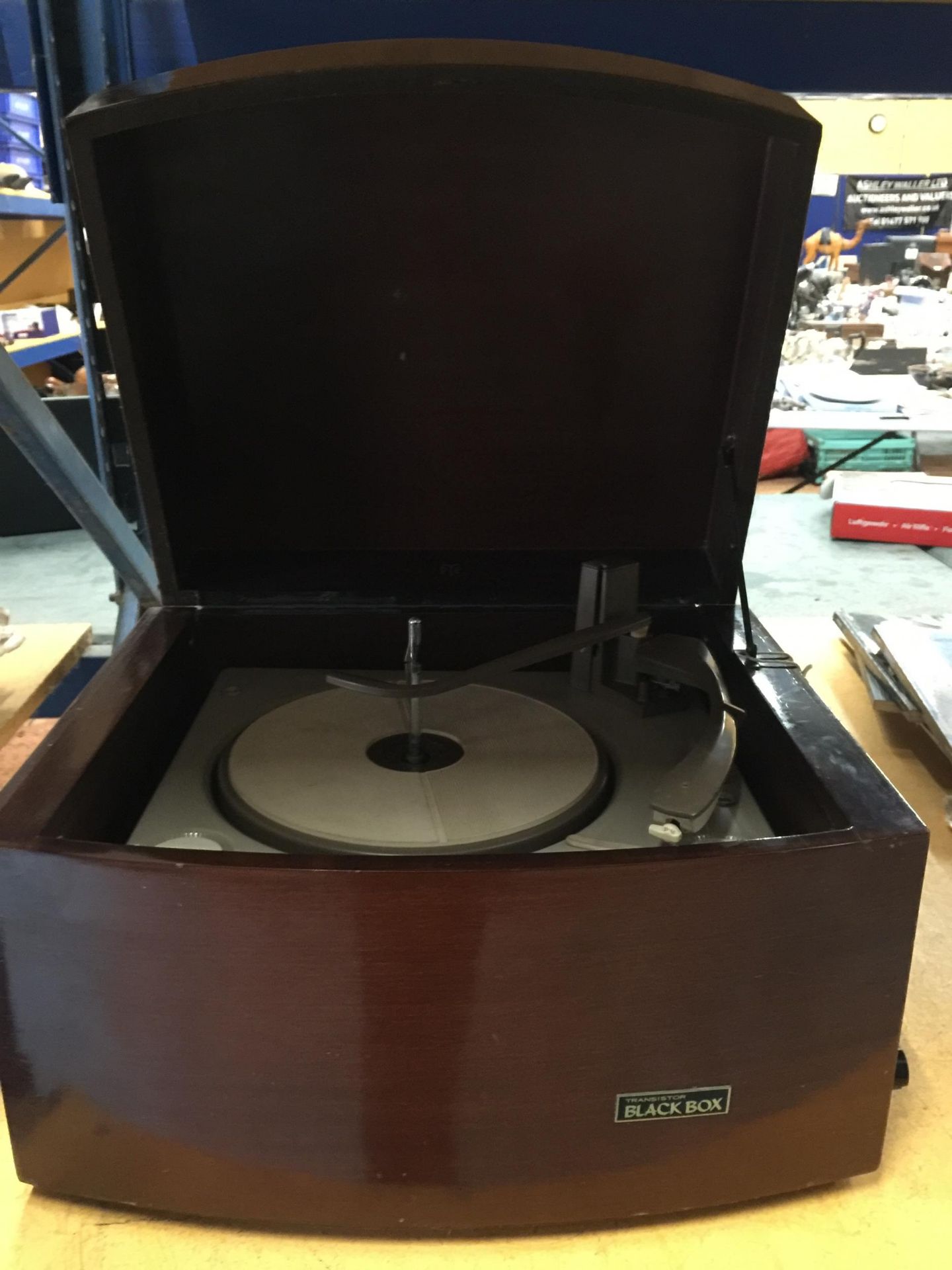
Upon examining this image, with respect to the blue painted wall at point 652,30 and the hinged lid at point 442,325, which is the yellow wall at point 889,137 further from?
the hinged lid at point 442,325

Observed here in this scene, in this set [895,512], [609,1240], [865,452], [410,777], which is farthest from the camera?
[865,452]

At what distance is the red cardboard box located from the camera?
3.11 metres

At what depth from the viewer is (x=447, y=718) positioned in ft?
3.36

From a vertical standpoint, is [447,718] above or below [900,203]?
below

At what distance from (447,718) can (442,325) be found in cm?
39

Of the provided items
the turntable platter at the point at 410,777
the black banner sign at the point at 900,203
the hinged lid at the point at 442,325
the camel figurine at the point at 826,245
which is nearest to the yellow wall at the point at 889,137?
the black banner sign at the point at 900,203

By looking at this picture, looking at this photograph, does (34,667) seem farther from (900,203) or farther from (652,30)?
(900,203)

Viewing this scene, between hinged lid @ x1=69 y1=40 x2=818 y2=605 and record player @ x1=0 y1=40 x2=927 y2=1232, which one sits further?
hinged lid @ x1=69 y1=40 x2=818 y2=605

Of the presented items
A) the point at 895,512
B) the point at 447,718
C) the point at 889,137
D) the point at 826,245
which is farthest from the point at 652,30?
the point at 826,245

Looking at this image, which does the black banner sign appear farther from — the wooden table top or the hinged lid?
the wooden table top

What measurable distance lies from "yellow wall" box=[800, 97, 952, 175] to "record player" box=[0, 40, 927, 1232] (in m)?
3.18

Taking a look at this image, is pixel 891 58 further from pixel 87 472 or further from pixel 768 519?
pixel 768 519

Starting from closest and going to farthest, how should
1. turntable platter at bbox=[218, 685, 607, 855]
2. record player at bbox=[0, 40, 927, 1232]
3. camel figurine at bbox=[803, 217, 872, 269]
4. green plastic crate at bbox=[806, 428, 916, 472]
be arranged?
1. record player at bbox=[0, 40, 927, 1232]
2. turntable platter at bbox=[218, 685, 607, 855]
3. green plastic crate at bbox=[806, 428, 916, 472]
4. camel figurine at bbox=[803, 217, 872, 269]

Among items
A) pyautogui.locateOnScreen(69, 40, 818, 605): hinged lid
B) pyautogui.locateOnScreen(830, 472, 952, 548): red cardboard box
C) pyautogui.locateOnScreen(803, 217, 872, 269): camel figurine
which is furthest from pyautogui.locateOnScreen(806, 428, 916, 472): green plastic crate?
pyautogui.locateOnScreen(69, 40, 818, 605): hinged lid
